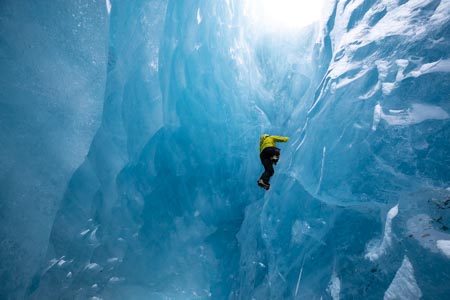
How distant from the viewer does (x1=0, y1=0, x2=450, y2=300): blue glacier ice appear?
4199 millimetres

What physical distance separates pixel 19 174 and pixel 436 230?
10121mm

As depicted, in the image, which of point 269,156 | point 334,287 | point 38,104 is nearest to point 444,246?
point 334,287

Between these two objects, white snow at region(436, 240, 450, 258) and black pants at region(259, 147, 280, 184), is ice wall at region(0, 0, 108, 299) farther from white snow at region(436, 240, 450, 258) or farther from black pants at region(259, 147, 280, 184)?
white snow at region(436, 240, 450, 258)

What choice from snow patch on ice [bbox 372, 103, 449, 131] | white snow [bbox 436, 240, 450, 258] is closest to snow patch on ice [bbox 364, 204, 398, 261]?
white snow [bbox 436, 240, 450, 258]

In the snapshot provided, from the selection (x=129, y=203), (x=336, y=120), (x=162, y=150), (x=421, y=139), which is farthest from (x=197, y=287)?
(x=421, y=139)

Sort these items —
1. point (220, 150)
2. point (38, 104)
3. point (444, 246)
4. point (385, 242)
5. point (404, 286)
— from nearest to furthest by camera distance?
point (444, 246) < point (404, 286) < point (385, 242) < point (38, 104) < point (220, 150)

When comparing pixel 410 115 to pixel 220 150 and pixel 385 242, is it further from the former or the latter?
pixel 220 150

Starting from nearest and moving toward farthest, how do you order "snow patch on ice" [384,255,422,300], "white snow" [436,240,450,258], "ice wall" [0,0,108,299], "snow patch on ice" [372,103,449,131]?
"white snow" [436,240,450,258] → "snow patch on ice" [384,255,422,300] → "snow patch on ice" [372,103,449,131] → "ice wall" [0,0,108,299]

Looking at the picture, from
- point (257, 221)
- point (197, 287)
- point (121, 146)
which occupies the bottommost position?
point (197, 287)

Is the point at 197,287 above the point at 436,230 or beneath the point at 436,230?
beneath

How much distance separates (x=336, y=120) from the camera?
5723 mm

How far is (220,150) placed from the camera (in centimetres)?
952

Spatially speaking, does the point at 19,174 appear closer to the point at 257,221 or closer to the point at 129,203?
the point at 129,203

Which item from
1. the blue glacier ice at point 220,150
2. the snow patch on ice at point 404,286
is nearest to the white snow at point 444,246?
the blue glacier ice at point 220,150
